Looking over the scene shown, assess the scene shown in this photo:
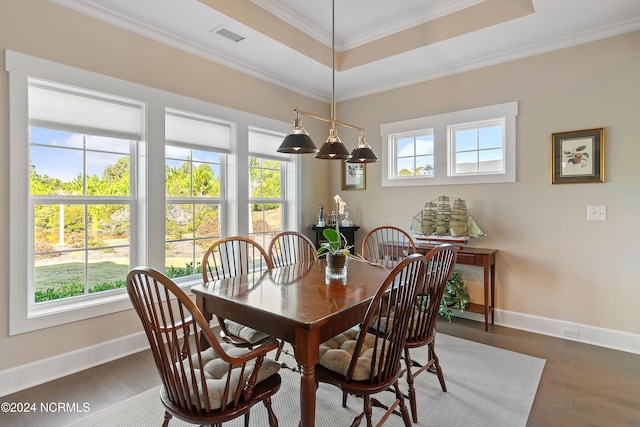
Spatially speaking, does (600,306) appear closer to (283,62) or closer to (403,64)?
(403,64)

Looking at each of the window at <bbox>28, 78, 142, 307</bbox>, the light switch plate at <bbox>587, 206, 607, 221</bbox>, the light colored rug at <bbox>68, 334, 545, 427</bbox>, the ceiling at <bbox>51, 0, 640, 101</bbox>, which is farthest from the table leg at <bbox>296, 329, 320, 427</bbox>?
the light switch plate at <bbox>587, 206, 607, 221</bbox>

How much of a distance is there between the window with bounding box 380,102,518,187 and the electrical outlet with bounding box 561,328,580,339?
1.52m

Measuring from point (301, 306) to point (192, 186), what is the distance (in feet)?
7.35

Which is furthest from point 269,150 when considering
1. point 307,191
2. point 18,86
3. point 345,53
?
point 18,86

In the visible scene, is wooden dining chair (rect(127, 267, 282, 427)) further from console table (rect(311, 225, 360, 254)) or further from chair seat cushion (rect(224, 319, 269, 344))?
console table (rect(311, 225, 360, 254))

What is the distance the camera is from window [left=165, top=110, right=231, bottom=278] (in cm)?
320

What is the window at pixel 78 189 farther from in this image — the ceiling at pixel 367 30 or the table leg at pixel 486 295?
the table leg at pixel 486 295

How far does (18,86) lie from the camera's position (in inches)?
88.3

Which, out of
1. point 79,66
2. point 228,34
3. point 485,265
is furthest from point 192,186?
point 485,265

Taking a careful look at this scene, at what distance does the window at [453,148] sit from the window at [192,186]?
2079mm

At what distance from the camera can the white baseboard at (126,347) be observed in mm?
2271

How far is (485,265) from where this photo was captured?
3.27m

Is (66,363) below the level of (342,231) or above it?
below

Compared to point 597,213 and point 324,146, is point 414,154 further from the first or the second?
point 324,146
